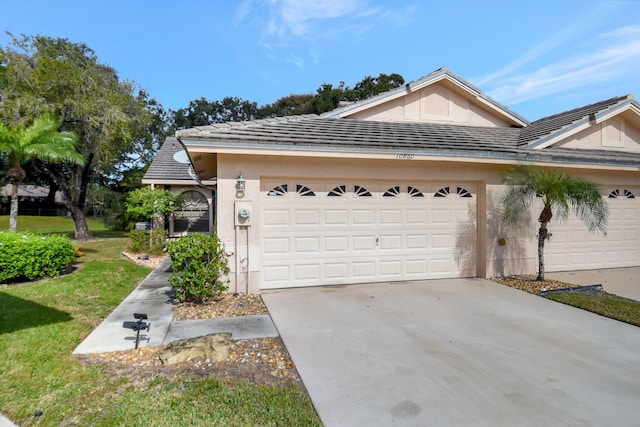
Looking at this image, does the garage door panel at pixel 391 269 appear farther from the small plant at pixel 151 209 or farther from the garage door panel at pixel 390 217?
the small plant at pixel 151 209

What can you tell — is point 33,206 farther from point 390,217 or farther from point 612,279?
point 612,279

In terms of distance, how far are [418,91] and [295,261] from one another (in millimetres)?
6828

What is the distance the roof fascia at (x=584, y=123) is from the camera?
9492 mm

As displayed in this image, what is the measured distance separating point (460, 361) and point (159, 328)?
4322mm

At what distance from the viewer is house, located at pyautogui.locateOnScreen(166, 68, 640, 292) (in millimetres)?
7312

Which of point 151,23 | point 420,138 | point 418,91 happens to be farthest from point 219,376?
point 151,23

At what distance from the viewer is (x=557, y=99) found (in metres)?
13.8

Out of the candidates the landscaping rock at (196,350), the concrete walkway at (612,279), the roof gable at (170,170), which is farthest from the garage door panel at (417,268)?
the roof gable at (170,170)

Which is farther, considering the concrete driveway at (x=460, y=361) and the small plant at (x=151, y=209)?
the small plant at (x=151, y=209)

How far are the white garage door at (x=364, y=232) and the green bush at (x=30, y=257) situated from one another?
18.0ft

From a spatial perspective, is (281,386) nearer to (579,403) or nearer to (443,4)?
(579,403)

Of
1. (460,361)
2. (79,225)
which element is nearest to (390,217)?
(460,361)

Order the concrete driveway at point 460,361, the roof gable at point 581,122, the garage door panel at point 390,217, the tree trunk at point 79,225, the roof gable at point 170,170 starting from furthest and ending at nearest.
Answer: the tree trunk at point 79,225 < the roof gable at point 170,170 < the roof gable at point 581,122 < the garage door panel at point 390,217 < the concrete driveway at point 460,361

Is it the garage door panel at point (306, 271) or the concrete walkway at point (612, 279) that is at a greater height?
the garage door panel at point (306, 271)
